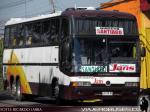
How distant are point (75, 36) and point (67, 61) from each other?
0.91 meters

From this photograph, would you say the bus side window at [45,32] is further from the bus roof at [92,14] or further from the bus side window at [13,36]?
the bus side window at [13,36]

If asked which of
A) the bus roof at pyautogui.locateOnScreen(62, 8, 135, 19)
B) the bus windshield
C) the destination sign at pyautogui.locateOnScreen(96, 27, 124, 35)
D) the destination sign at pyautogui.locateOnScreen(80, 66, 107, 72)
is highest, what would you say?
the bus roof at pyautogui.locateOnScreen(62, 8, 135, 19)

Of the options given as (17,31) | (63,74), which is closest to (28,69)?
(17,31)

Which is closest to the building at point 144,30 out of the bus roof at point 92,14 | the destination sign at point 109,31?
the bus roof at point 92,14

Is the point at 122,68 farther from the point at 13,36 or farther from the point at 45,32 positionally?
the point at 13,36

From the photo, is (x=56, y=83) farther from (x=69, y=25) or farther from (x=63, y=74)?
(x=69, y=25)

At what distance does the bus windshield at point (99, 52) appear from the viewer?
2095 cm

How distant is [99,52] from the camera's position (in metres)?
21.2

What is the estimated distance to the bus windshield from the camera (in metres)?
21.0

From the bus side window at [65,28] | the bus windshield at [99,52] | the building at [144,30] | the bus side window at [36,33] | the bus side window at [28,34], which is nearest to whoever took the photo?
the bus windshield at [99,52]

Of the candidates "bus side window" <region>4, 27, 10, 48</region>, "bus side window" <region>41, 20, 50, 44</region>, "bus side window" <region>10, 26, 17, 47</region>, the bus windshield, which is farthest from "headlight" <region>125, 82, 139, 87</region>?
"bus side window" <region>4, 27, 10, 48</region>

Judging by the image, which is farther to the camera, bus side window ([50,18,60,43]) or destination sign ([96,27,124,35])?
bus side window ([50,18,60,43])

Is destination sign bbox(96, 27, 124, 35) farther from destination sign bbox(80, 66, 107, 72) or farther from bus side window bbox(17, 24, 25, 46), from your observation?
bus side window bbox(17, 24, 25, 46)

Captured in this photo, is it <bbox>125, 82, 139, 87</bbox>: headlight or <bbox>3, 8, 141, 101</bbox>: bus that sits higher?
<bbox>3, 8, 141, 101</bbox>: bus
